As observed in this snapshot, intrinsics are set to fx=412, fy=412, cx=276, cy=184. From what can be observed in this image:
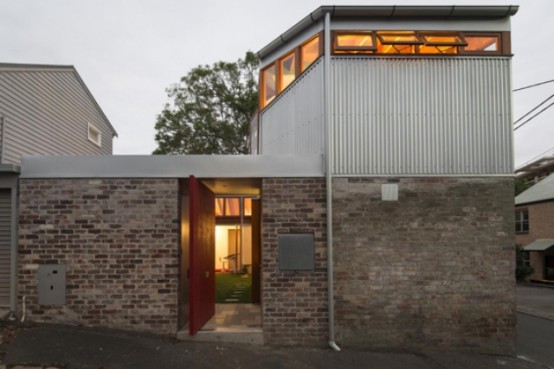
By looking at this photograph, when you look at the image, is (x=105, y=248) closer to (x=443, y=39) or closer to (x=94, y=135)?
(x=443, y=39)

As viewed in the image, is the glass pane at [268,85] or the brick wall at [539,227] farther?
the brick wall at [539,227]

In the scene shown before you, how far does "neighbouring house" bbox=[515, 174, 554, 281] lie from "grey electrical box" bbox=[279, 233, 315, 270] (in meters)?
20.1

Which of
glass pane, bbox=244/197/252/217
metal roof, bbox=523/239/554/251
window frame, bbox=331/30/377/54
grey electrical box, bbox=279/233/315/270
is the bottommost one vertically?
metal roof, bbox=523/239/554/251

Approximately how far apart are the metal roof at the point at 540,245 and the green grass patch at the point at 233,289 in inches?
637

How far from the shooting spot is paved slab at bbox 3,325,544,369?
597 centimetres

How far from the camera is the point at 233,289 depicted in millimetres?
12695

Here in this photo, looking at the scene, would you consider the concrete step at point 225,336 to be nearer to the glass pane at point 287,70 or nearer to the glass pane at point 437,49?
the glass pane at point 287,70

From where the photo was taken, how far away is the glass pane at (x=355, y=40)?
7742mm

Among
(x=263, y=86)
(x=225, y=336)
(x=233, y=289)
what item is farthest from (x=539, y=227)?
(x=225, y=336)

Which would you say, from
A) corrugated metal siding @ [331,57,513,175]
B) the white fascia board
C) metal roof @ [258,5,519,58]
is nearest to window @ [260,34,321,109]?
metal roof @ [258,5,519,58]

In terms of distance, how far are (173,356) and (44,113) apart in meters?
10.2

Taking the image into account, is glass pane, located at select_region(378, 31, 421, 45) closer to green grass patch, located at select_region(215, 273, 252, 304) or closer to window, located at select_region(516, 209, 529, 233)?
green grass patch, located at select_region(215, 273, 252, 304)

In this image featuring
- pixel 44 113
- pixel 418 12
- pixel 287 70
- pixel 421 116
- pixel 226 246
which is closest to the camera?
pixel 421 116

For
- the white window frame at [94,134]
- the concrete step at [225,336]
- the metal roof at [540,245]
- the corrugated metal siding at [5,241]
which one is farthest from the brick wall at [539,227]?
the corrugated metal siding at [5,241]
